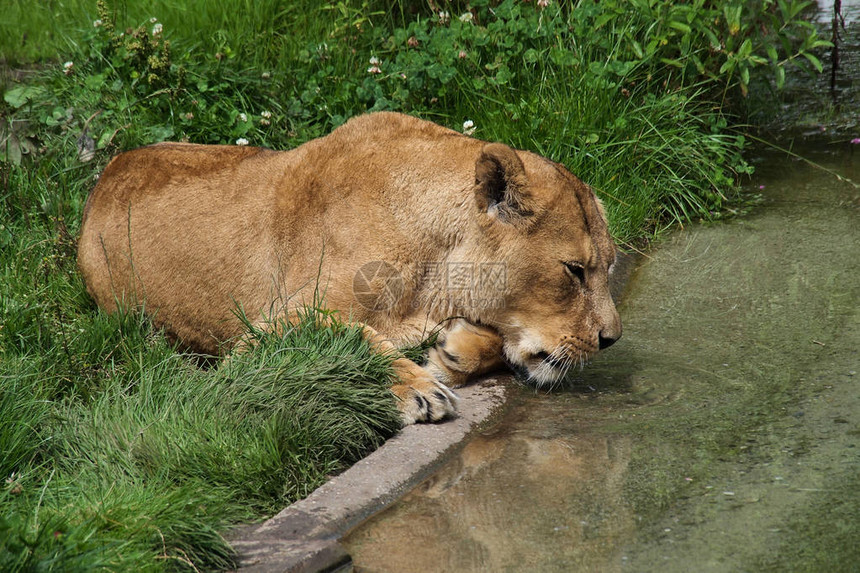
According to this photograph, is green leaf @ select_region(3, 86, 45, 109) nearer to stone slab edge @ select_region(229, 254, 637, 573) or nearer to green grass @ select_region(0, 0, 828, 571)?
green grass @ select_region(0, 0, 828, 571)

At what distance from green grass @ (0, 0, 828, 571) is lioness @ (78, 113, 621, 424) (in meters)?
0.26

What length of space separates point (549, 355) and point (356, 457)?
0.97 meters

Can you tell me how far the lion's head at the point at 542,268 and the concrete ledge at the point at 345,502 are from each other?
1.13 ft

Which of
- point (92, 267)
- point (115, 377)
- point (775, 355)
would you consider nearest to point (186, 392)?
point (115, 377)

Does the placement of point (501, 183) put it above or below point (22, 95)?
above

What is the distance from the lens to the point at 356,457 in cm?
363

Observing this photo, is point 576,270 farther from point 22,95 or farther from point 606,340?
point 22,95

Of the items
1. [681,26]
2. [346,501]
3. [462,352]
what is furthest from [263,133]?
[346,501]

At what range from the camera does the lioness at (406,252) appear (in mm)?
4156

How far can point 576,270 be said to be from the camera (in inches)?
166

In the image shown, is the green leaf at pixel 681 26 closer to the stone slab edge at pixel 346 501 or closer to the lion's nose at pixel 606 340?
the lion's nose at pixel 606 340

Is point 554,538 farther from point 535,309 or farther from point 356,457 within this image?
point 535,309

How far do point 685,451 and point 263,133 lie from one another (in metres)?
3.66

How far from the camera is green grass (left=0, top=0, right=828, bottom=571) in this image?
11.3ft
